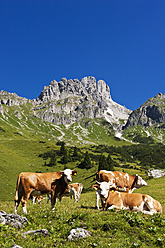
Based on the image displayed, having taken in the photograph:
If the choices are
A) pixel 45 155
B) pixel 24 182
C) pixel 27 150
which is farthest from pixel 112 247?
pixel 27 150

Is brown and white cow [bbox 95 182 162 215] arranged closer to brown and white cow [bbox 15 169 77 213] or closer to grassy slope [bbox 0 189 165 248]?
grassy slope [bbox 0 189 165 248]

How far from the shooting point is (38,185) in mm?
14469

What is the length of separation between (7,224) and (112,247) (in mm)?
5372

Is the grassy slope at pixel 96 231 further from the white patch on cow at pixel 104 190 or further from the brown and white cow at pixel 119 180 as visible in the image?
the brown and white cow at pixel 119 180

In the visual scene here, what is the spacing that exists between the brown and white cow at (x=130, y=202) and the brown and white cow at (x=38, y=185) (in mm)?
3422

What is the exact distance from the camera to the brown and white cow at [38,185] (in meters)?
14.1

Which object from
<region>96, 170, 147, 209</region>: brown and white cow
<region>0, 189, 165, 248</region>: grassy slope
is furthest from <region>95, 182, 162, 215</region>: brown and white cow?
<region>96, 170, 147, 209</region>: brown and white cow

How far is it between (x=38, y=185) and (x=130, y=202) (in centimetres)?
750

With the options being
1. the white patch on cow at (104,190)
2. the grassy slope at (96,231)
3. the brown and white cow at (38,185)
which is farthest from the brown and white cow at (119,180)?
the grassy slope at (96,231)

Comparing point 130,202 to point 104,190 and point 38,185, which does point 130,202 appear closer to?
point 104,190

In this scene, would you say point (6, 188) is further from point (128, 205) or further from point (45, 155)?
point (128, 205)

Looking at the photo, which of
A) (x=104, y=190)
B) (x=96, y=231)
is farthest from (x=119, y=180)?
(x=96, y=231)

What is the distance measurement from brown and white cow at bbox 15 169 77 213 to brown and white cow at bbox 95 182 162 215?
3422mm

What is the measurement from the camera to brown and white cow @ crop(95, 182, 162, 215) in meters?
14.7
